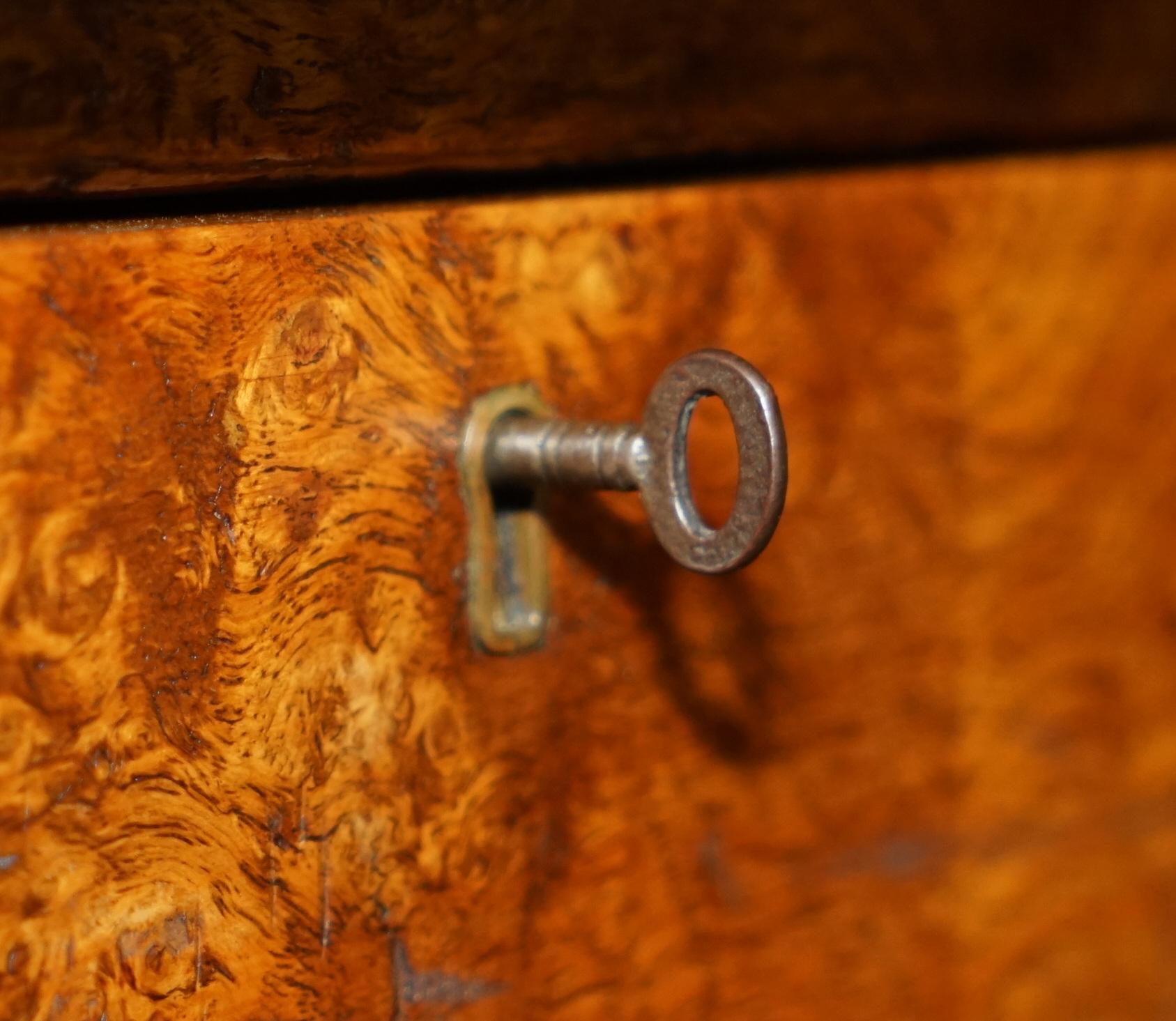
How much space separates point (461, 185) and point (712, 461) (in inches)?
4.7

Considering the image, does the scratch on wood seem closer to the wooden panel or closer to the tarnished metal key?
the tarnished metal key

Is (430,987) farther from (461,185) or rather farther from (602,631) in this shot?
(461,185)

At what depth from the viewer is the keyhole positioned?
417mm

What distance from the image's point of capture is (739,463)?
1.04 ft

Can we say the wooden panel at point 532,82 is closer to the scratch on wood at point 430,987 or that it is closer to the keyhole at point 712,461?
the keyhole at point 712,461

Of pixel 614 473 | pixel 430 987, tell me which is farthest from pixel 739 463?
pixel 430 987

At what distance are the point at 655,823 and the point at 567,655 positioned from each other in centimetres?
7

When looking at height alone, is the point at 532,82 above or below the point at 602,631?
above

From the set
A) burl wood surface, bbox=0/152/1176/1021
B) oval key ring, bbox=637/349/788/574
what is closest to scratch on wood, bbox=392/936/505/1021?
burl wood surface, bbox=0/152/1176/1021

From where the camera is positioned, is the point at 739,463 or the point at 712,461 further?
the point at 712,461

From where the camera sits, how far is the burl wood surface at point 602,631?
0.29m

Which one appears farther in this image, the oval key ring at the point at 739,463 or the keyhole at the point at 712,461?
the keyhole at the point at 712,461

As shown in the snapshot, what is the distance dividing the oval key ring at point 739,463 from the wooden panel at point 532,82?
8cm

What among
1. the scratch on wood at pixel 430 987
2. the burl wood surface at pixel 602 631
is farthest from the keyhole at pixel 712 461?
the scratch on wood at pixel 430 987
